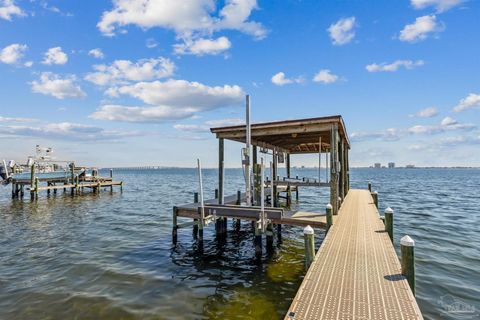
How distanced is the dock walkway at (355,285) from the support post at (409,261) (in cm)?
18

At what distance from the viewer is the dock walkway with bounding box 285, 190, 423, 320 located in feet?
15.4

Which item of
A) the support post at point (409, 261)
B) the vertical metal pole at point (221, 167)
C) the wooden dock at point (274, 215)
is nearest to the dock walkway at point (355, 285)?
the support post at point (409, 261)

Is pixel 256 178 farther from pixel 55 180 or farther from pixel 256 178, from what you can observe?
pixel 55 180

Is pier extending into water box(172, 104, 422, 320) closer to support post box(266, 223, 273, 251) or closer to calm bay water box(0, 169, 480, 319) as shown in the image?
support post box(266, 223, 273, 251)

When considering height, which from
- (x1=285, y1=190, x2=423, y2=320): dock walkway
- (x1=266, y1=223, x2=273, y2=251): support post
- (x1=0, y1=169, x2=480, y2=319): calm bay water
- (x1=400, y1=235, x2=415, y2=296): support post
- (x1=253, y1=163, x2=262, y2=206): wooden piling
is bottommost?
(x1=0, y1=169, x2=480, y2=319): calm bay water

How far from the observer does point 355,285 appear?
5.68 metres

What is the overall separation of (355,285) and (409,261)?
4.59 ft

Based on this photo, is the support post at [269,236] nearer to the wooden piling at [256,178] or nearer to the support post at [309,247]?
the wooden piling at [256,178]

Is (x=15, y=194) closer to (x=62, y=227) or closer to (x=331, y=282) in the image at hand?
(x=62, y=227)

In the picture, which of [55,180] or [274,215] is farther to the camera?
[55,180]

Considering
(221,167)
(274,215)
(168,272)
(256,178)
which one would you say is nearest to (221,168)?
(221,167)

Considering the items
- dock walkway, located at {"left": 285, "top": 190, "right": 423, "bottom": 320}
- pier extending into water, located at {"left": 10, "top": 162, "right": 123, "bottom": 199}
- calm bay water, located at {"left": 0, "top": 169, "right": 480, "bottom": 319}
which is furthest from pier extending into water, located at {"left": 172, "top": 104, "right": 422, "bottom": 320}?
pier extending into water, located at {"left": 10, "top": 162, "right": 123, "bottom": 199}

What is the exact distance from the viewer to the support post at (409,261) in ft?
19.7

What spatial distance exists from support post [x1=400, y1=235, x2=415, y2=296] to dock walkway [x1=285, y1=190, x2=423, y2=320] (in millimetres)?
176
